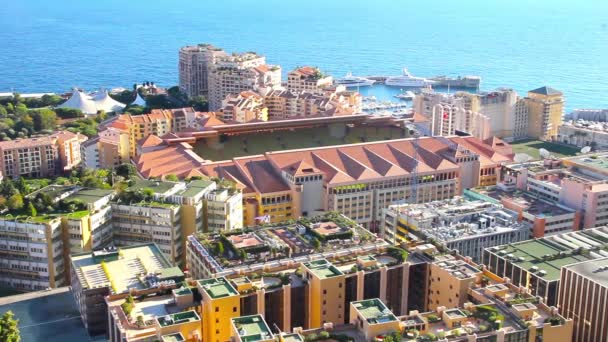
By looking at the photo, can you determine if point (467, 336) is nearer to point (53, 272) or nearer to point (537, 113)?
point (53, 272)

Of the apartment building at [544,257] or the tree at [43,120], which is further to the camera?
the tree at [43,120]

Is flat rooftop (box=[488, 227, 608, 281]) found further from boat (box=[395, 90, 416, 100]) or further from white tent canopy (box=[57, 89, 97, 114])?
boat (box=[395, 90, 416, 100])

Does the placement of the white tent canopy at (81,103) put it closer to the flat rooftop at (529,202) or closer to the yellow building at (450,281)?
the flat rooftop at (529,202)

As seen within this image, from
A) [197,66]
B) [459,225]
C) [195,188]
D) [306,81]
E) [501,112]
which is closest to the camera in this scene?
[459,225]

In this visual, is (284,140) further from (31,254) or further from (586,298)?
(586,298)

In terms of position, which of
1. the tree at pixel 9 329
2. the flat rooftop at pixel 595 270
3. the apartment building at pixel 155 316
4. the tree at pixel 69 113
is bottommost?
the tree at pixel 9 329

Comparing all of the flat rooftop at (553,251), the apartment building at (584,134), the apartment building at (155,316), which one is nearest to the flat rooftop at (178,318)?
the apartment building at (155,316)

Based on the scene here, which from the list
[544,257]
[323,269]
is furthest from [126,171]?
[544,257]
